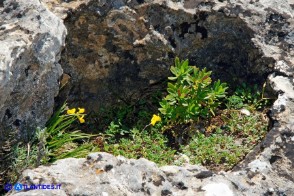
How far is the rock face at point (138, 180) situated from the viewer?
462cm

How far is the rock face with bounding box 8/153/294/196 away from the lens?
4625 millimetres

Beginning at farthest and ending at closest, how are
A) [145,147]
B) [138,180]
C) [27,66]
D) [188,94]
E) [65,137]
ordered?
[188,94] → [145,147] → [65,137] → [27,66] → [138,180]

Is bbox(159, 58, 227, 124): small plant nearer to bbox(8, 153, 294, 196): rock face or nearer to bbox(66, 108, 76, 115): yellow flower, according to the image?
bbox(66, 108, 76, 115): yellow flower

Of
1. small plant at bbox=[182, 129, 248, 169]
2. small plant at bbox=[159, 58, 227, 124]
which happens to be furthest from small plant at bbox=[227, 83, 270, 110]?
small plant at bbox=[182, 129, 248, 169]

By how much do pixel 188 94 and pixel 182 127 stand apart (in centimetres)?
39

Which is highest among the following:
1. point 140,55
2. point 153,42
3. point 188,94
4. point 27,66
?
point 27,66

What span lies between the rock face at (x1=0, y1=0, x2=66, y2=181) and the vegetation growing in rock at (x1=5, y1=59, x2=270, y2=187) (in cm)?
27

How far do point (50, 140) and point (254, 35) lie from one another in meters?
2.64

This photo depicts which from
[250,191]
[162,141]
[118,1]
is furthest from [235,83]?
[250,191]

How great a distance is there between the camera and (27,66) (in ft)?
18.2

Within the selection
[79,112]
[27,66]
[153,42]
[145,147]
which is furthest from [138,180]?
[153,42]

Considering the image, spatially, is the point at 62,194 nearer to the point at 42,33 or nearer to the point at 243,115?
the point at 42,33

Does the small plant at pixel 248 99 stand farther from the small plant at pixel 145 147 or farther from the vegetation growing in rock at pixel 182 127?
the small plant at pixel 145 147

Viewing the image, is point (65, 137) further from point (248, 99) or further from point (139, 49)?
point (248, 99)
